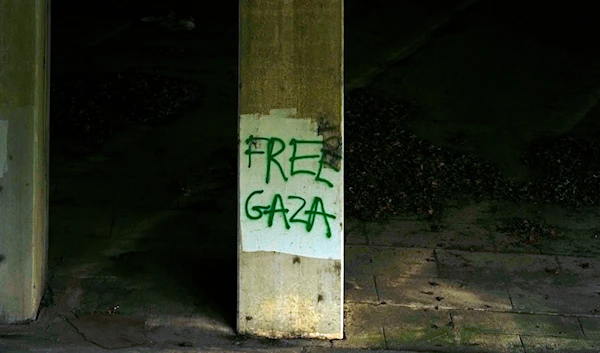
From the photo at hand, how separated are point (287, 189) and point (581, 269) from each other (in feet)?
12.4

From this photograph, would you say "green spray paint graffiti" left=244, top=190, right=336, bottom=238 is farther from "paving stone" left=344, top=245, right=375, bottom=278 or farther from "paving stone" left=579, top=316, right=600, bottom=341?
"paving stone" left=579, top=316, right=600, bottom=341

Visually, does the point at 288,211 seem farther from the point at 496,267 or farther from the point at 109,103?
the point at 109,103

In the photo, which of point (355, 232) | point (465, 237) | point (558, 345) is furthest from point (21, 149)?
point (558, 345)

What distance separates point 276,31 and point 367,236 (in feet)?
10.4

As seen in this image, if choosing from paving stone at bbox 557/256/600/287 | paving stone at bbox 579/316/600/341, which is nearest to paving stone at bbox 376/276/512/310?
paving stone at bbox 579/316/600/341

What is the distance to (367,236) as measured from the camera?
1007 centimetres

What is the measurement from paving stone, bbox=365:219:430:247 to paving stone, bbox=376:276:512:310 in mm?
818

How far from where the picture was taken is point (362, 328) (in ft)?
27.3

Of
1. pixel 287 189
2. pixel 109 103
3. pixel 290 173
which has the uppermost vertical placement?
pixel 109 103

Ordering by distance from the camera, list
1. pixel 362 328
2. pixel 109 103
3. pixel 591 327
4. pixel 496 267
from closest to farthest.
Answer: pixel 362 328 < pixel 591 327 < pixel 496 267 < pixel 109 103

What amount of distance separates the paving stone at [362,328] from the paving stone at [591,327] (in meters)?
2.04

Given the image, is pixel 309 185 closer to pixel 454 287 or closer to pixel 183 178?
pixel 454 287

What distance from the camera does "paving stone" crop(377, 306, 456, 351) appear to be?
8102mm

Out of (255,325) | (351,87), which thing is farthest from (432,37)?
(255,325)
